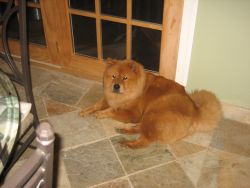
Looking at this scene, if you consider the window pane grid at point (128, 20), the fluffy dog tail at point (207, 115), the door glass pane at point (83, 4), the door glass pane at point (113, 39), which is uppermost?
the door glass pane at point (83, 4)

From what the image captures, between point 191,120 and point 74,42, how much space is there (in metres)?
1.26

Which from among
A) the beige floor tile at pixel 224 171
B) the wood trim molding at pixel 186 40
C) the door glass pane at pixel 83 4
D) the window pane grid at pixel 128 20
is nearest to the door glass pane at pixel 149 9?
the window pane grid at pixel 128 20

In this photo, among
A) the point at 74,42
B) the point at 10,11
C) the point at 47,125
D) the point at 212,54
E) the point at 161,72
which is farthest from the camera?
the point at 74,42

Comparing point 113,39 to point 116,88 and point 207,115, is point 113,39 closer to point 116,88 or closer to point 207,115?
point 116,88

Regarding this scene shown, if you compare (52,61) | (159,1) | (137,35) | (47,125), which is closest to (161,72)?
(137,35)

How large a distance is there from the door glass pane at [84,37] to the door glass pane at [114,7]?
0.80 ft

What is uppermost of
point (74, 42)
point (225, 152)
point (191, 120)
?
point (74, 42)

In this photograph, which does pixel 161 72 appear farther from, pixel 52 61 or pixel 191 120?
pixel 52 61

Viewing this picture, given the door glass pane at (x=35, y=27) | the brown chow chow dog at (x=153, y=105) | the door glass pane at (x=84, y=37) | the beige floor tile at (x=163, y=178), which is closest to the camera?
the beige floor tile at (x=163, y=178)

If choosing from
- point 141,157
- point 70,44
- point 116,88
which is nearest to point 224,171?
point 141,157

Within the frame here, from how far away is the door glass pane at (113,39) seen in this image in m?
2.20

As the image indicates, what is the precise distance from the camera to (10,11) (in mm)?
1507

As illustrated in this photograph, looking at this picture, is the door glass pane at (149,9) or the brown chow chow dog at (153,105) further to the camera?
the door glass pane at (149,9)

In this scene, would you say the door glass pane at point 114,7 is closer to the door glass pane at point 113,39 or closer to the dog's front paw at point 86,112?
the door glass pane at point 113,39
